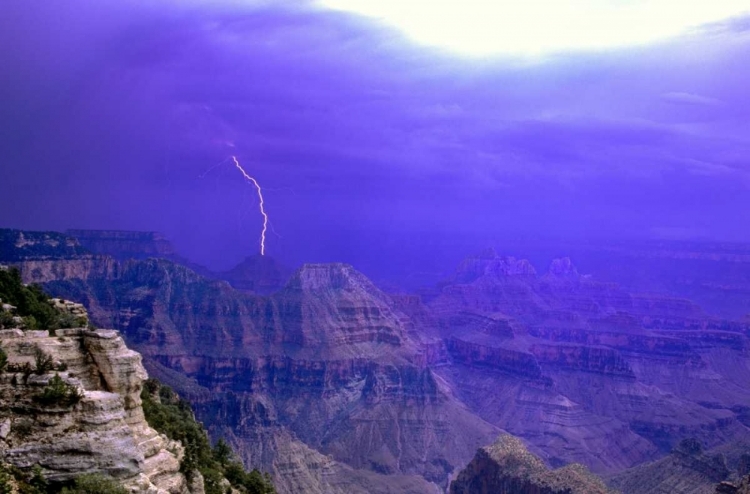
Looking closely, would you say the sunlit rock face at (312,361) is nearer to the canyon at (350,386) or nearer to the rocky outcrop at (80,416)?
the canyon at (350,386)

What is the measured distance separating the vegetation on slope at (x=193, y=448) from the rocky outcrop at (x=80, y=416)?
438 cm

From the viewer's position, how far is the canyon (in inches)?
4434

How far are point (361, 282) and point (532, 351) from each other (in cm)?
4801

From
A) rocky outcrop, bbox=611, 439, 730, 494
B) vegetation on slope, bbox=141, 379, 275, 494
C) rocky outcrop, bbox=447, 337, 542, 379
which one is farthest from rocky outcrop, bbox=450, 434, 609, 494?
rocky outcrop, bbox=447, 337, 542, 379

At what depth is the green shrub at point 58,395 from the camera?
2227cm

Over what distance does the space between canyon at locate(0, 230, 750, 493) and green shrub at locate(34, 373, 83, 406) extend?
77681mm

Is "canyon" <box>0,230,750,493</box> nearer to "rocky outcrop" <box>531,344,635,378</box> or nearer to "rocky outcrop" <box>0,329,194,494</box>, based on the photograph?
"rocky outcrop" <box>531,344,635,378</box>

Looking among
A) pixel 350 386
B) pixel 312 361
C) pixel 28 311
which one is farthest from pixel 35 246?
pixel 28 311

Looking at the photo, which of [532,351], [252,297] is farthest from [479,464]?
[532,351]

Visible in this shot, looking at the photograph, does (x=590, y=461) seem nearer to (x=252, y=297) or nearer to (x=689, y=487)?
(x=689, y=487)

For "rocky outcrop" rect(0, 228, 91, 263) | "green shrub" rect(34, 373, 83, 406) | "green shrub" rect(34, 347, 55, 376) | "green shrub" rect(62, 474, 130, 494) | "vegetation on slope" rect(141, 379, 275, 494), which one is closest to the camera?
"green shrub" rect(62, 474, 130, 494)

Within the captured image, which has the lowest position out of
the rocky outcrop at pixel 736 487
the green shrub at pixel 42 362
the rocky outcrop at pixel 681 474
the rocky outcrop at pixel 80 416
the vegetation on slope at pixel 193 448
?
the rocky outcrop at pixel 681 474

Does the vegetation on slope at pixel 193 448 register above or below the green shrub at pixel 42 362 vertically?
below

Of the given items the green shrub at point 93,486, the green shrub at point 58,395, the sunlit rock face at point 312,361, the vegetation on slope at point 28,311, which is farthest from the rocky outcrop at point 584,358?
the green shrub at point 58,395
